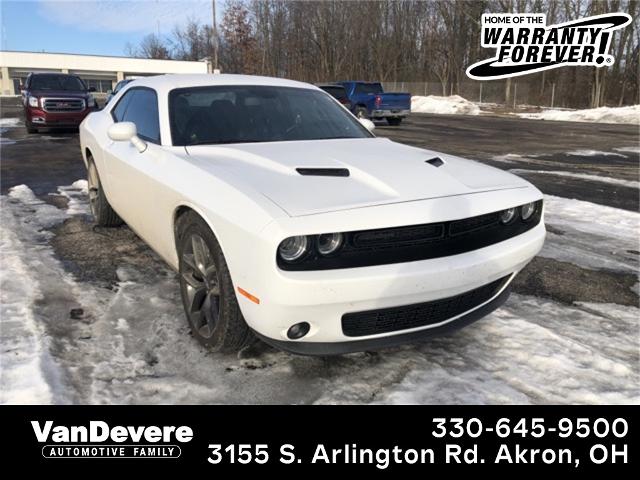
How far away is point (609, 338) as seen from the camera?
3.20 m

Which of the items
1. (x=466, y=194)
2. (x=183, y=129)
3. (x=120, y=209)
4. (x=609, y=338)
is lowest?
(x=609, y=338)

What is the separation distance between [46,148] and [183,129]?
9.77 m

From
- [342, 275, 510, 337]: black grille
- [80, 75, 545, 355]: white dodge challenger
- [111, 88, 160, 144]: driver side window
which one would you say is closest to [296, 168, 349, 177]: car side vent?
[80, 75, 545, 355]: white dodge challenger

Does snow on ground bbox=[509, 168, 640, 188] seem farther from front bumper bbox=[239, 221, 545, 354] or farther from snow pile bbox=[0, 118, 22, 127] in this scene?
snow pile bbox=[0, 118, 22, 127]

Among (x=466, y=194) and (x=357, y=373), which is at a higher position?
(x=466, y=194)

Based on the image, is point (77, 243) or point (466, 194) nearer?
point (466, 194)

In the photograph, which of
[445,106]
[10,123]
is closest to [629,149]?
[10,123]

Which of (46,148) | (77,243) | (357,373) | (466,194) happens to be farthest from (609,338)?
(46,148)

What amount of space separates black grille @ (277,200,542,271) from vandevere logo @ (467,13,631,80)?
3005cm

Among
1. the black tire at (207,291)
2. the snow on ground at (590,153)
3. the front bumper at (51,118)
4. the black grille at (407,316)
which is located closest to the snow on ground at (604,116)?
the snow on ground at (590,153)

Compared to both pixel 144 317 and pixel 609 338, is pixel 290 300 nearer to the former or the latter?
pixel 144 317

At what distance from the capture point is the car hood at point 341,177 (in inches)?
96.5

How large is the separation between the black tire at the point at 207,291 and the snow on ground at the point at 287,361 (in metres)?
0.14

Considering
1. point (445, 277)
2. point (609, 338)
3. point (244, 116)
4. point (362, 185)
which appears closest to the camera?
point (445, 277)
